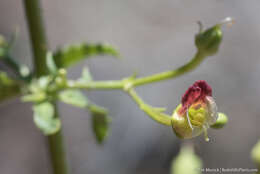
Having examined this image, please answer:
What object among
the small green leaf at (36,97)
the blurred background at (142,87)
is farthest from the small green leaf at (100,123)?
the blurred background at (142,87)

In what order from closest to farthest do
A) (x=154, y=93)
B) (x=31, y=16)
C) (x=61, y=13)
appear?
(x=31, y=16) → (x=154, y=93) → (x=61, y=13)

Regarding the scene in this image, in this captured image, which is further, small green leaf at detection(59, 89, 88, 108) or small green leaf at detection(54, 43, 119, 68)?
small green leaf at detection(54, 43, 119, 68)

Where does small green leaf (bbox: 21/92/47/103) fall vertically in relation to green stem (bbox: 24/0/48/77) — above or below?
below

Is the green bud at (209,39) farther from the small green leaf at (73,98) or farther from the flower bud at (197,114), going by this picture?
the small green leaf at (73,98)

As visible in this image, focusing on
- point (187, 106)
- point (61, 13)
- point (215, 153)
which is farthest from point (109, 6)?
point (187, 106)

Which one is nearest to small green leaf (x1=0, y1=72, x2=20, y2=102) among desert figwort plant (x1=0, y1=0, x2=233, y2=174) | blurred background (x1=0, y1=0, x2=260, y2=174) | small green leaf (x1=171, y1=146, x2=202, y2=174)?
desert figwort plant (x1=0, y1=0, x2=233, y2=174)

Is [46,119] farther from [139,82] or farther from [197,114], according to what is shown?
[197,114]

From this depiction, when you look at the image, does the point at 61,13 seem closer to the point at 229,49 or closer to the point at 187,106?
the point at 229,49

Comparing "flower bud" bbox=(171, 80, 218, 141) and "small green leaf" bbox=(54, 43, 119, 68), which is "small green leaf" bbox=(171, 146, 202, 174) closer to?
"flower bud" bbox=(171, 80, 218, 141)
